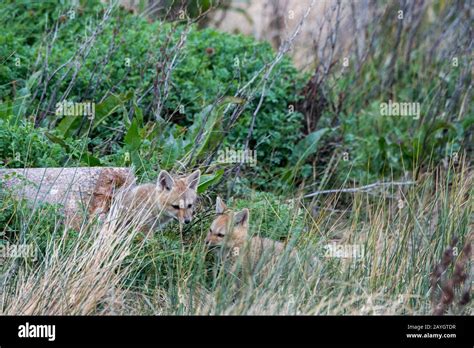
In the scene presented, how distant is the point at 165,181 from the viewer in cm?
774

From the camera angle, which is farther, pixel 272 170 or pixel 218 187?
pixel 272 170

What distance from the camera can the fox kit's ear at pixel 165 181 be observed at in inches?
301

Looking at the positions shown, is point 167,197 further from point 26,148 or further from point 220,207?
point 26,148

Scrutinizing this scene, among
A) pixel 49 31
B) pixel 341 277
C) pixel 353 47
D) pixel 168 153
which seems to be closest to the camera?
pixel 341 277

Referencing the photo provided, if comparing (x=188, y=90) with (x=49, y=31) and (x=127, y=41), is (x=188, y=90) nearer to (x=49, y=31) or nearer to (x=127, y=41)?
(x=127, y=41)

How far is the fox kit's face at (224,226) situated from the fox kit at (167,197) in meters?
0.26

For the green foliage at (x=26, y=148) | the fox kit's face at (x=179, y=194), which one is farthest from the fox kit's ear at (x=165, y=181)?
the green foliage at (x=26, y=148)

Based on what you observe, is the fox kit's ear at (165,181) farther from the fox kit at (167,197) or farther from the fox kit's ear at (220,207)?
the fox kit's ear at (220,207)

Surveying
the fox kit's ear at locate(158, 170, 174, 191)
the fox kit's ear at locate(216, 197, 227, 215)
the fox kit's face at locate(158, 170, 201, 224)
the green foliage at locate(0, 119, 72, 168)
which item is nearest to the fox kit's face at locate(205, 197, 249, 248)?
the fox kit's ear at locate(216, 197, 227, 215)

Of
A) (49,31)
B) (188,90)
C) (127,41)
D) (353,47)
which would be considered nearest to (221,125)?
(188,90)

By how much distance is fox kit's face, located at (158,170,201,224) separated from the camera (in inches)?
302

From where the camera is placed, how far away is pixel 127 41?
979 centimetres

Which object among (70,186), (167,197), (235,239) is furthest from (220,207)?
(70,186)

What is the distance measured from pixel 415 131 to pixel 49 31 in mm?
4146
